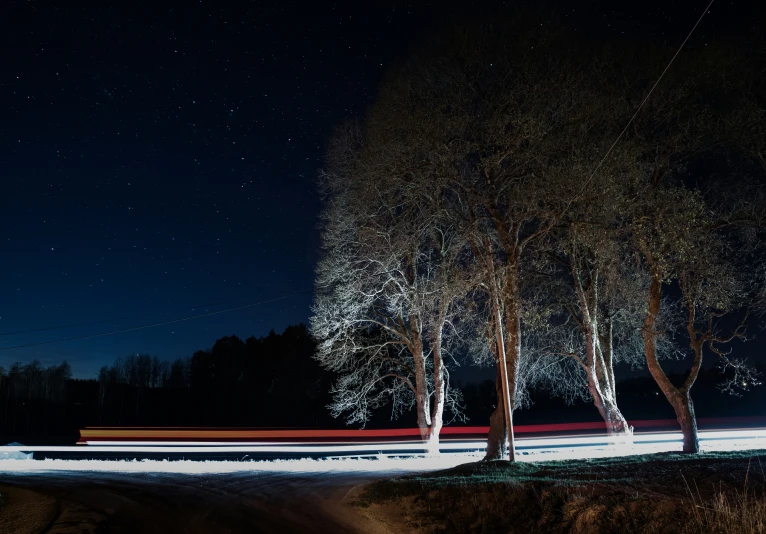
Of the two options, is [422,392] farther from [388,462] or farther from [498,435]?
[498,435]

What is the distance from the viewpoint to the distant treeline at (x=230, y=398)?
2891 inches

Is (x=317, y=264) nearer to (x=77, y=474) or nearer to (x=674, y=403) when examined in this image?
(x=77, y=474)

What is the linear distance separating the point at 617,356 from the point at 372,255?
42.2 feet

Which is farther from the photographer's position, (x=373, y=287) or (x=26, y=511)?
(x=373, y=287)

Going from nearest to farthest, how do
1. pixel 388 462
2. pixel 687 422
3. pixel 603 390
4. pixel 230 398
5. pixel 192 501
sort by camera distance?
pixel 192 501 → pixel 687 422 → pixel 603 390 → pixel 388 462 → pixel 230 398

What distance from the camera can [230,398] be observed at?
269 feet

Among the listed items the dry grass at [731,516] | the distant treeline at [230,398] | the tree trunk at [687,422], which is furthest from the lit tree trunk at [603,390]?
the distant treeline at [230,398]

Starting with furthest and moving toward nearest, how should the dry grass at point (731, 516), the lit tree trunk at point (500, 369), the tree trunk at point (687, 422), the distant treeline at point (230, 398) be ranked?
the distant treeline at point (230, 398) < the tree trunk at point (687, 422) < the lit tree trunk at point (500, 369) < the dry grass at point (731, 516)

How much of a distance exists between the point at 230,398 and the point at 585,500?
7952 centimetres

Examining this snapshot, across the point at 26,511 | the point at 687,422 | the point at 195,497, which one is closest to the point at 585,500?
the point at 195,497

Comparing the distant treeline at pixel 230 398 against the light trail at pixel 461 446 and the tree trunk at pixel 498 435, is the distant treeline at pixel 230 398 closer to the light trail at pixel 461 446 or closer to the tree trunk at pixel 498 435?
the light trail at pixel 461 446

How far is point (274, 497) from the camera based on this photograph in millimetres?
12594

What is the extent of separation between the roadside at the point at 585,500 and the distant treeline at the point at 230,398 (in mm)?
54784

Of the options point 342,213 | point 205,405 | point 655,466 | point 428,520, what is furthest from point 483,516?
point 205,405
